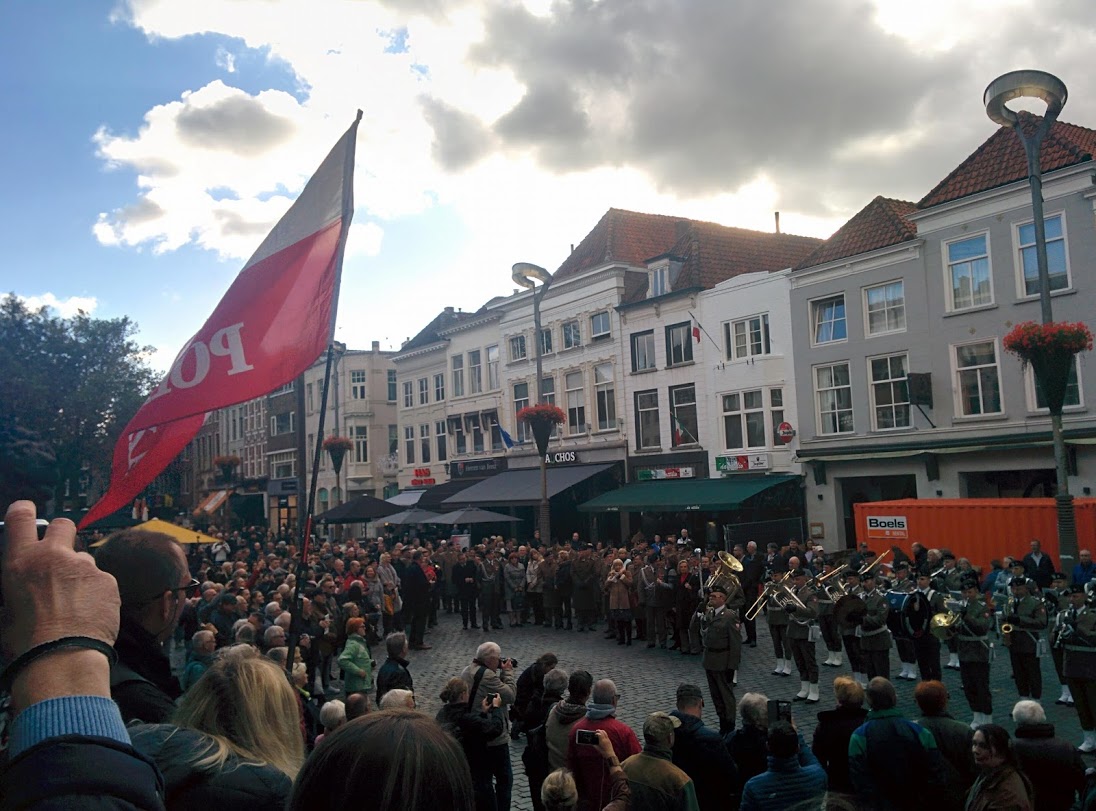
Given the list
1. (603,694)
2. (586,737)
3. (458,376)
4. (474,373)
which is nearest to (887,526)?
(603,694)

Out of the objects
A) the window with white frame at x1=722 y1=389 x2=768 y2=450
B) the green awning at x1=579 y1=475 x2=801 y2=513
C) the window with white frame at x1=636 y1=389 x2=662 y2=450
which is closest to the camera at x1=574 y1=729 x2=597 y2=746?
the green awning at x1=579 y1=475 x2=801 y2=513

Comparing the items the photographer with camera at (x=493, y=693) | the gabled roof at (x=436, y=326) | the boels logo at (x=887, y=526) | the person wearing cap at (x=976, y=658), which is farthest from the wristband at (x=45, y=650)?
the gabled roof at (x=436, y=326)

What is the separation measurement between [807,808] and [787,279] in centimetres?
2740

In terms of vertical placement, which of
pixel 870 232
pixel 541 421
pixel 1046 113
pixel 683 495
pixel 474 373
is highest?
pixel 870 232

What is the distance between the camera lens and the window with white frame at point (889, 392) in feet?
86.2

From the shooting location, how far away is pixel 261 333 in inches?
254

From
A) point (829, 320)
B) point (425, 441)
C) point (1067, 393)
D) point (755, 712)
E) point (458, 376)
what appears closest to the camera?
point (755, 712)

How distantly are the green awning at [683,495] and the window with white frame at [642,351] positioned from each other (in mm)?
4649

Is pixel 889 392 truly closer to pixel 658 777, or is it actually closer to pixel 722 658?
pixel 722 658

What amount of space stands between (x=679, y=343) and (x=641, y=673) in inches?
787

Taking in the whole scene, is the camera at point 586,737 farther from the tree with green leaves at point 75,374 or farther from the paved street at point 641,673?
the tree with green leaves at point 75,374

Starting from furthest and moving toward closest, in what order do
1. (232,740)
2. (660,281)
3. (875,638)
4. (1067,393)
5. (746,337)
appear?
(660,281) → (746,337) → (1067,393) → (875,638) → (232,740)

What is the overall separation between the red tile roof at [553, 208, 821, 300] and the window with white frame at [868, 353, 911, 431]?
25.2ft

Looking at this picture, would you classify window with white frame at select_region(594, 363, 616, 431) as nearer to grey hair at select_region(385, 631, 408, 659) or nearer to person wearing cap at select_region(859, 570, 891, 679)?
person wearing cap at select_region(859, 570, 891, 679)
